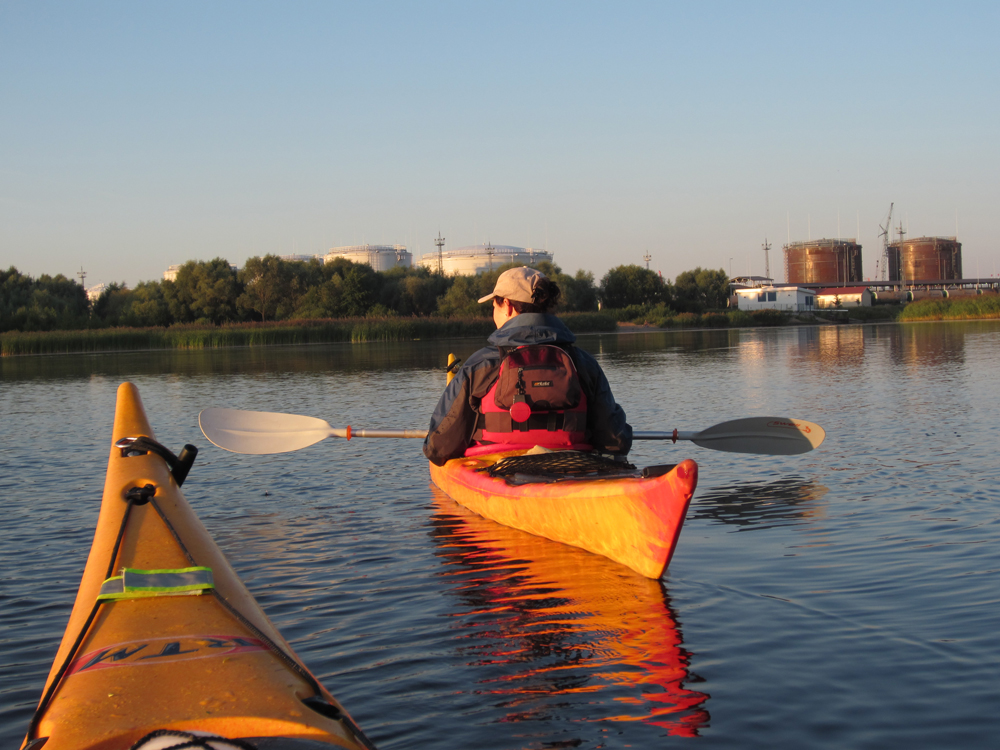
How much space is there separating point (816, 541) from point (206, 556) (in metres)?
4.11

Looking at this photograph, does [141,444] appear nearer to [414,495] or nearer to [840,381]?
[414,495]

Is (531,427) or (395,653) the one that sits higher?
(531,427)

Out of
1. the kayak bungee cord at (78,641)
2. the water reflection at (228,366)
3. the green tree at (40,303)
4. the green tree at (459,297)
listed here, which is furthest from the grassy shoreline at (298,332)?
the kayak bungee cord at (78,641)

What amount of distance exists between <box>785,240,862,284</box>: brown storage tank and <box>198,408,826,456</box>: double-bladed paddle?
12074 cm

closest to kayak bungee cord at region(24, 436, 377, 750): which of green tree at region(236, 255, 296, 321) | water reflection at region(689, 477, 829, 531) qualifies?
water reflection at region(689, 477, 829, 531)

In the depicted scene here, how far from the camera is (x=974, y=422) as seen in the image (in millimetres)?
10828

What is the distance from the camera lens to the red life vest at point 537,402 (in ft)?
18.3

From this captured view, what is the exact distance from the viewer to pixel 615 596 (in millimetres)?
4688

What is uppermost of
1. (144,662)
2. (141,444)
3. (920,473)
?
(141,444)

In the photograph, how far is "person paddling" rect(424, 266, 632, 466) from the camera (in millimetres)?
5594

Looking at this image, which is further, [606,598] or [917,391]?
[917,391]

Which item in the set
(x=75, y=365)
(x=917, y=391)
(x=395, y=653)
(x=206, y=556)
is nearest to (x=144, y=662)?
(x=206, y=556)

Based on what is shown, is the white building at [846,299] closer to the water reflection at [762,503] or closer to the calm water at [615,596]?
the calm water at [615,596]

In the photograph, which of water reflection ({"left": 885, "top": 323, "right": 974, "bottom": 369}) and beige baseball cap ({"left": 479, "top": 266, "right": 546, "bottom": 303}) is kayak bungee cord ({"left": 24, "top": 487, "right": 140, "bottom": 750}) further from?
water reflection ({"left": 885, "top": 323, "right": 974, "bottom": 369})
